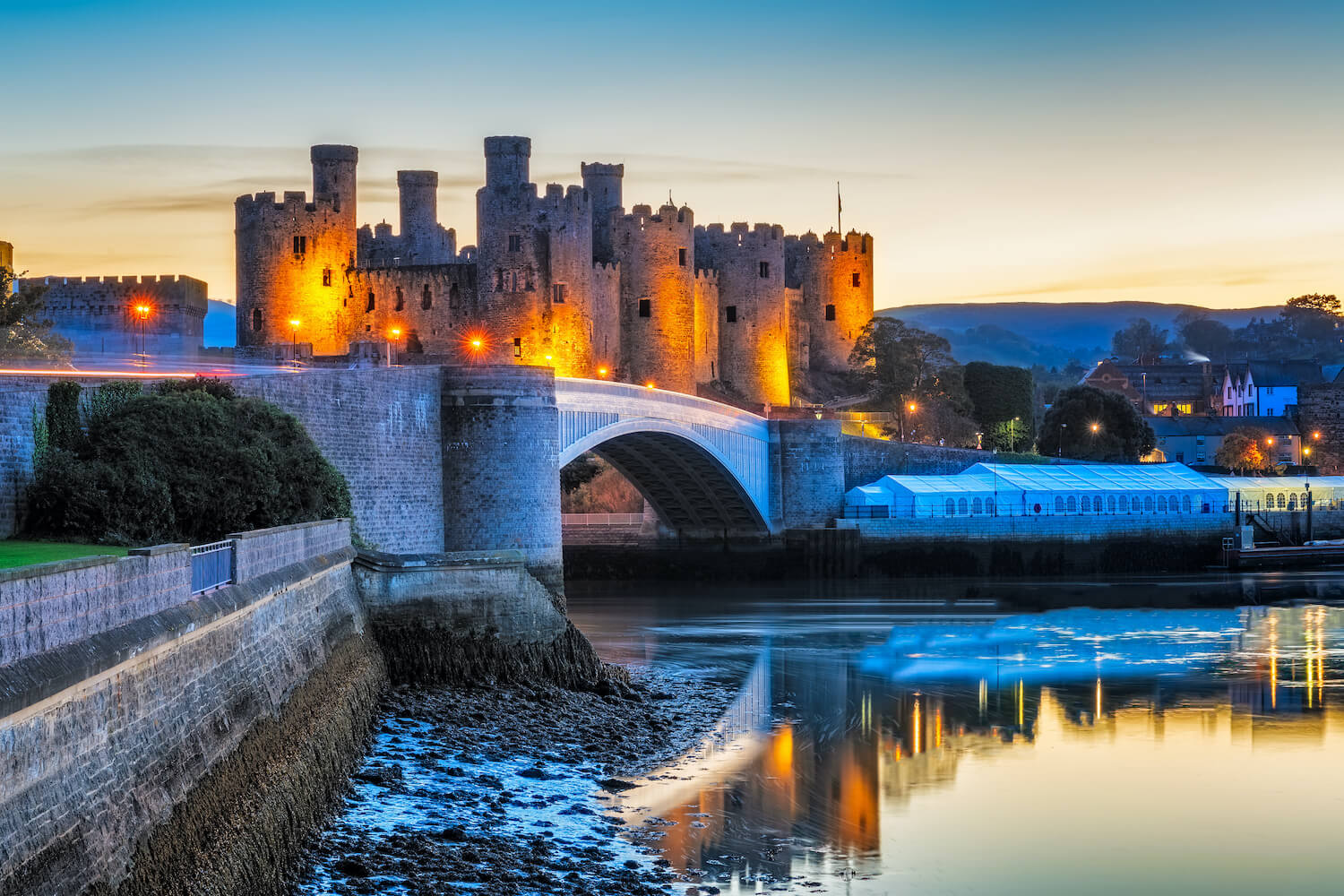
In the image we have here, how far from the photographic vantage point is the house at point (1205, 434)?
8562cm

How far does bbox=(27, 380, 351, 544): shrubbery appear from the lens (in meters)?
17.9

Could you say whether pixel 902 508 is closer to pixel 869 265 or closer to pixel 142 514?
pixel 869 265

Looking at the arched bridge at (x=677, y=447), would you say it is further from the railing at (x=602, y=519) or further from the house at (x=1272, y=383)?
the house at (x=1272, y=383)

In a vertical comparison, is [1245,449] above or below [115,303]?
below

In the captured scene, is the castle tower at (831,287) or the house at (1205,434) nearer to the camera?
the castle tower at (831,287)

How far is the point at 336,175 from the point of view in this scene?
5384 cm

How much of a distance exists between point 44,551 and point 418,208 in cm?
4717

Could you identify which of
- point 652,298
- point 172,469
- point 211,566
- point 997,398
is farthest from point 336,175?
point 211,566

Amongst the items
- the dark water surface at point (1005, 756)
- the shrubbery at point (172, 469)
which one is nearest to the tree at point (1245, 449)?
the dark water surface at point (1005, 756)

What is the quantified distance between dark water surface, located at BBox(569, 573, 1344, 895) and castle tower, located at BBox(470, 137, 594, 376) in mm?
19085

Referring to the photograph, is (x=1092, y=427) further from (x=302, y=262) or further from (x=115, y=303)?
(x=115, y=303)

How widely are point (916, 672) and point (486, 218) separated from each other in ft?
97.7

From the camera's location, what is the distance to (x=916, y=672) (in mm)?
26922

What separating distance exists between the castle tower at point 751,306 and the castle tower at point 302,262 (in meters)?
15.3
